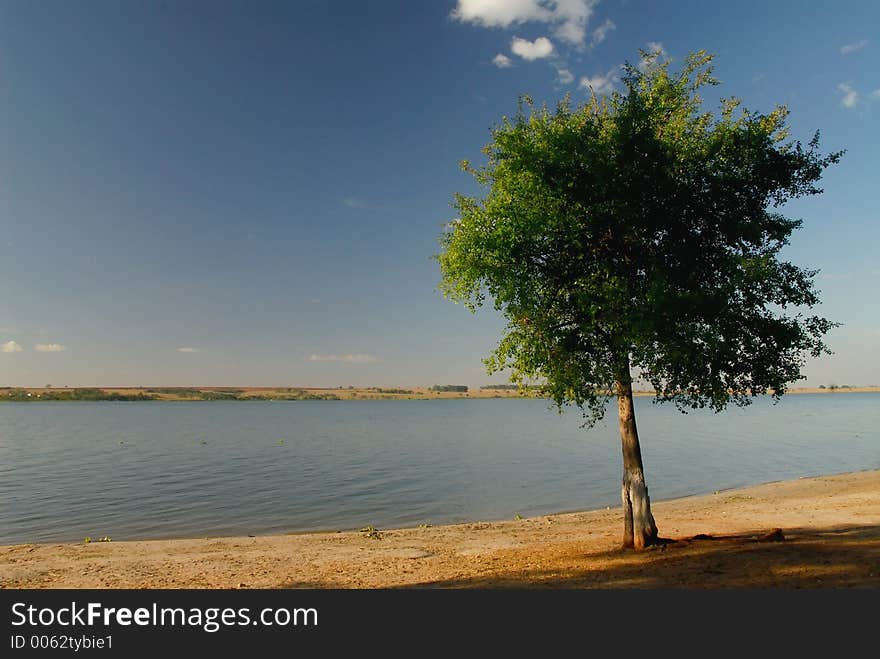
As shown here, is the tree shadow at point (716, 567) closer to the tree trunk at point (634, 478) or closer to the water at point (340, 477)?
the tree trunk at point (634, 478)

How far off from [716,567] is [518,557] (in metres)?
6.53

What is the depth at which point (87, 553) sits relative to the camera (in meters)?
22.8

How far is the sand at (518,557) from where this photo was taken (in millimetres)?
14523

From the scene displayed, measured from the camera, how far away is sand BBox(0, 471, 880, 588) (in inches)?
572

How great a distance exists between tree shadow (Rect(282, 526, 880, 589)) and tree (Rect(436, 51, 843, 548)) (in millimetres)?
1774

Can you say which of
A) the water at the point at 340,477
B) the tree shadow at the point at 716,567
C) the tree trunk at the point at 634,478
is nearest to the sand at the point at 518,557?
the tree shadow at the point at 716,567

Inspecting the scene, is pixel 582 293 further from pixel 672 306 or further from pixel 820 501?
pixel 820 501

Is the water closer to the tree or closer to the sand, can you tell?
the sand

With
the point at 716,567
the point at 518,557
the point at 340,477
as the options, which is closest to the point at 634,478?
the point at 716,567

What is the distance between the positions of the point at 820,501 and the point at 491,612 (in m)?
28.3

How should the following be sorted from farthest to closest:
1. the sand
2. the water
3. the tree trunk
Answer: the water
the tree trunk
the sand

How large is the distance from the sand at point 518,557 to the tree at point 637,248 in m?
2.96

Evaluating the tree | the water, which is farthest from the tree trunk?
the water

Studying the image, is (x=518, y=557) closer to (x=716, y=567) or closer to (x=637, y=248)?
(x=716, y=567)
